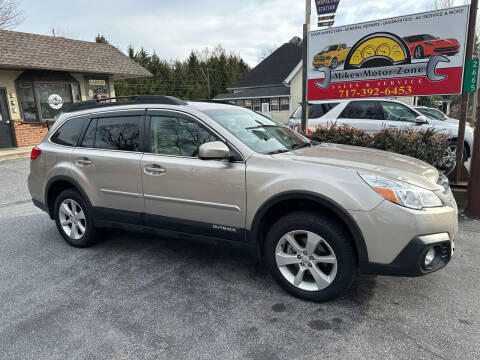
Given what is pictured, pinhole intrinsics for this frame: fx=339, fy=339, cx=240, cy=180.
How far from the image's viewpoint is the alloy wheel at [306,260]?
282cm

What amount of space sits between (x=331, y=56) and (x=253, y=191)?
17.3ft

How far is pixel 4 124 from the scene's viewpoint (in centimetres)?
1325

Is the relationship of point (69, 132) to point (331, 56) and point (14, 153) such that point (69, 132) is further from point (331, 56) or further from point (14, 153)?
point (14, 153)

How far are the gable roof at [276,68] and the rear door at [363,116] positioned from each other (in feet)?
75.9

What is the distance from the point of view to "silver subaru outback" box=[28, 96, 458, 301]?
2.61 meters

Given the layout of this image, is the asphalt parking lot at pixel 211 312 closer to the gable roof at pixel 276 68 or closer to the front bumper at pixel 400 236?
the front bumper at pixel 400 236

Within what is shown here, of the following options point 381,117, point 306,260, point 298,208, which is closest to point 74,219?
point 298,208

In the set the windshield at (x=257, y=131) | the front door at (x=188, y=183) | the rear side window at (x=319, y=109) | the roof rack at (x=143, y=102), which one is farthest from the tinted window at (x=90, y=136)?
the rear side window at (x=319, y=109)

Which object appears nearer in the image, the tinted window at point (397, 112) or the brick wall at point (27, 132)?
the tinted window at point (397, 112)

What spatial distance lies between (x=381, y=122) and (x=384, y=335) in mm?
6283

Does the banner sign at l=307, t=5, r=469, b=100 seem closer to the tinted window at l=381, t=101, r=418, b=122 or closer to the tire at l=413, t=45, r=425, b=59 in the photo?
the tire at l=413, t=45, r=425, b=59

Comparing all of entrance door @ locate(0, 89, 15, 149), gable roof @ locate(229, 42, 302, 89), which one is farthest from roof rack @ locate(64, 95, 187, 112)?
gable roof @ locate(229, 42, 302, 89)

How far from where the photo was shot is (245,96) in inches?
1222

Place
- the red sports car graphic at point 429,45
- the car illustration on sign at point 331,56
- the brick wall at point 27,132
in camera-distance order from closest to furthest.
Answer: the red sports car graphic at point 429,45 → the car illustration on sign at point 331,56 → the brick wall at point 27,132
